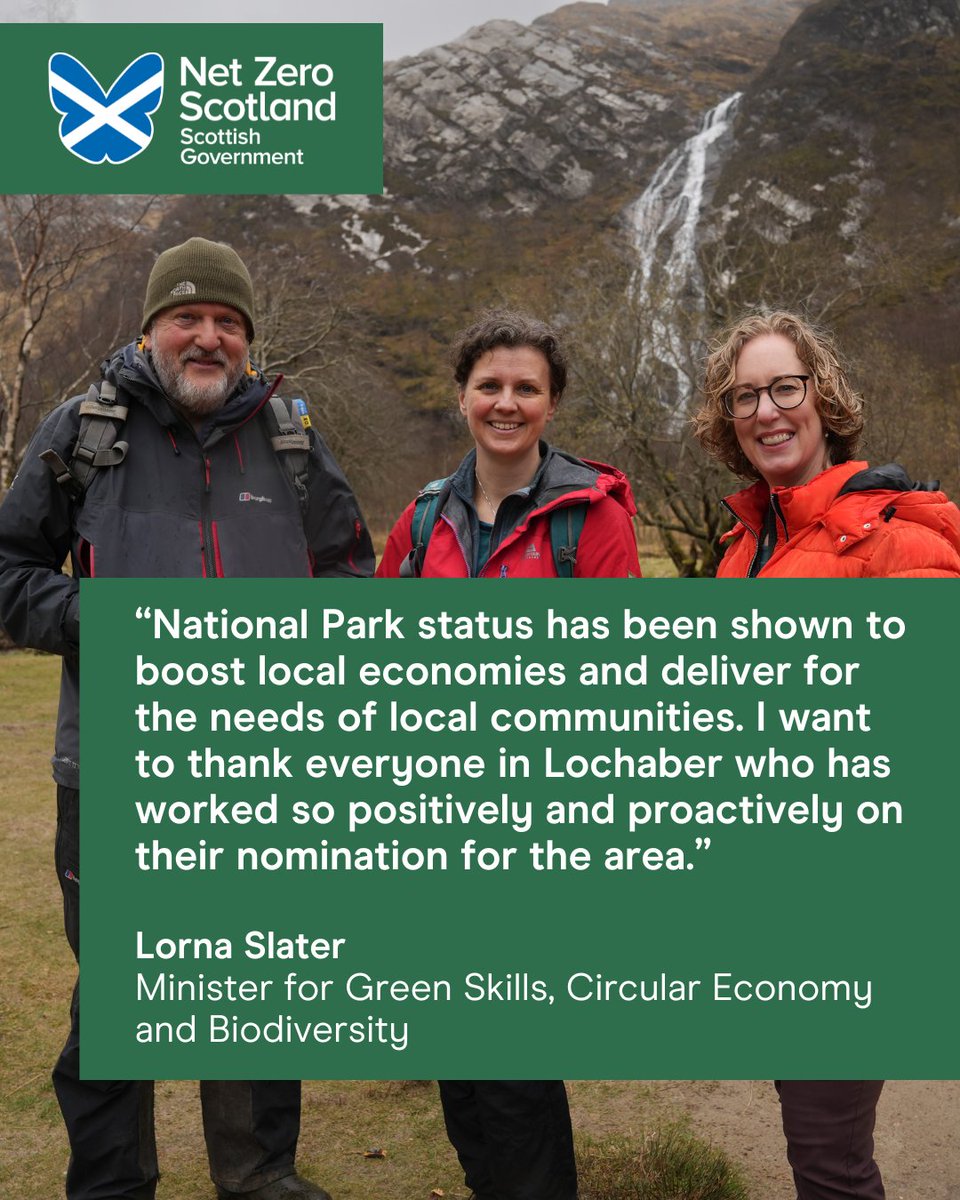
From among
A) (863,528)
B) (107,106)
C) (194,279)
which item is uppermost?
(107,106)

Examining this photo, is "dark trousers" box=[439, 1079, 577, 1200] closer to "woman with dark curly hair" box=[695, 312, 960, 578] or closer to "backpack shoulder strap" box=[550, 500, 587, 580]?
"backpack shoulder strap" box=[550, 500, 587, 580]

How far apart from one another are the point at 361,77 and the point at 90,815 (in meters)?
8.06

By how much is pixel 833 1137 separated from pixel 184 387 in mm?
2519

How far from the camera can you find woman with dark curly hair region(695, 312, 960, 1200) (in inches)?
98.9

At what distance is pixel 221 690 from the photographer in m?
2.67

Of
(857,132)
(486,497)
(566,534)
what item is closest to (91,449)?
(486,497)

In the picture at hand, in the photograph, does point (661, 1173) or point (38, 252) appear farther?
point (38, 252)

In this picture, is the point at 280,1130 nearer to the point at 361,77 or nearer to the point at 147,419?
the point at 147,419

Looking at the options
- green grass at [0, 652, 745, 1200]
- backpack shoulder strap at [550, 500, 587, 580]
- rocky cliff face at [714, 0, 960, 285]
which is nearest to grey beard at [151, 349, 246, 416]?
backpack shoulder strap at [550, 500, 587, 580]

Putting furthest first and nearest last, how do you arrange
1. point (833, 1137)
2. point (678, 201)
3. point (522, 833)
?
point (678, 201), point (522, 833), point (833, 1137)

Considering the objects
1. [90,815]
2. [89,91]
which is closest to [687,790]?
[90,815]

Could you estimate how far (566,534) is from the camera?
3180 millimetres

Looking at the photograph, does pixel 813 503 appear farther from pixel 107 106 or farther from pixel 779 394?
pixel 107 106

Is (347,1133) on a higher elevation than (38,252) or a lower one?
lower
